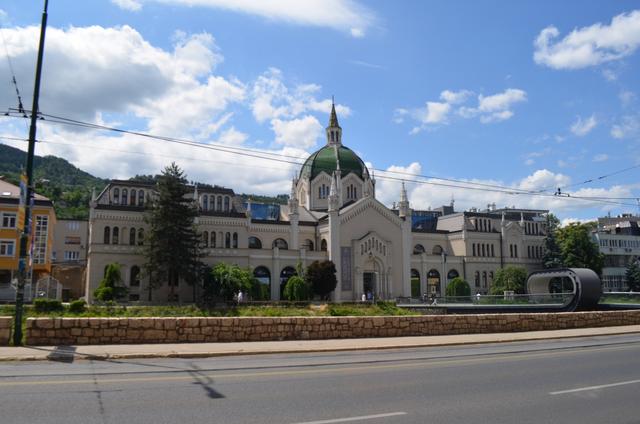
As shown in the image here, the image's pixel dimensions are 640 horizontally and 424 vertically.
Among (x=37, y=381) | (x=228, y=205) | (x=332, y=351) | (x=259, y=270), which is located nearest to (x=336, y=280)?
(x=259, y=270)

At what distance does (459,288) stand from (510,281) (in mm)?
6172

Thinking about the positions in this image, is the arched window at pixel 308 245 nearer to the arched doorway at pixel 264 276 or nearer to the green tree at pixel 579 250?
the arched doorway at pixel 264 276

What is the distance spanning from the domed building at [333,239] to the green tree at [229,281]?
214 inches

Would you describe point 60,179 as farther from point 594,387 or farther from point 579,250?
point 594,387

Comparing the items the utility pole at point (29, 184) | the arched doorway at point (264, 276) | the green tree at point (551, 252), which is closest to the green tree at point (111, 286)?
the arched doorway at point (264, 276)

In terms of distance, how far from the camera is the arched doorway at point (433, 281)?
7325 cm

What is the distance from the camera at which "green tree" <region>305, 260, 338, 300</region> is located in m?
59.2

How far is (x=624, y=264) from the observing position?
3516 inches

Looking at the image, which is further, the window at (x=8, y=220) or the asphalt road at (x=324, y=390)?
the window at (x=8, y=220)

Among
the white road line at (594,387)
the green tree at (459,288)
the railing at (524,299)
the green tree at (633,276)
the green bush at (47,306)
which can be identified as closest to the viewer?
Answer: the white road line at (594,387)

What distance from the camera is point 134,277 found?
2212 inches

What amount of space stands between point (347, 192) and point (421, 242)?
12641 millimetres

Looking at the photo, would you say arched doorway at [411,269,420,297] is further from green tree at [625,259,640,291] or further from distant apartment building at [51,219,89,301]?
distant apartment building at [51,219,89,301]

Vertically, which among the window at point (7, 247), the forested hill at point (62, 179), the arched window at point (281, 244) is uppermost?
the forested hill at point (62, 179)
